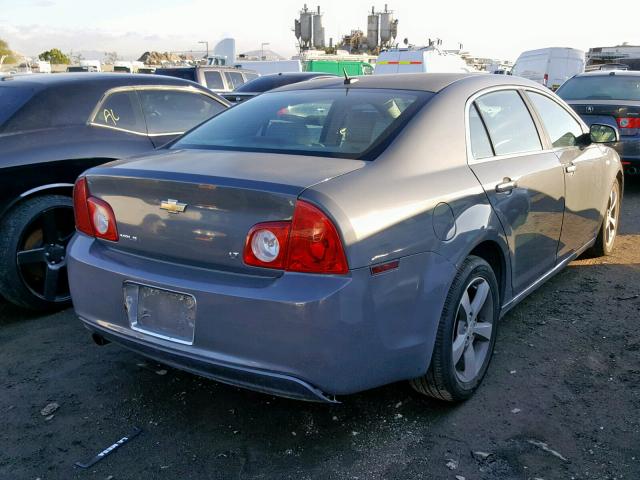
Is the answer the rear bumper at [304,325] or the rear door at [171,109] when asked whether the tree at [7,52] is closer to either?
the rear door at [171,109]

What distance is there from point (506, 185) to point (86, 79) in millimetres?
3372

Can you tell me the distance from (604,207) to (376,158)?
301cm

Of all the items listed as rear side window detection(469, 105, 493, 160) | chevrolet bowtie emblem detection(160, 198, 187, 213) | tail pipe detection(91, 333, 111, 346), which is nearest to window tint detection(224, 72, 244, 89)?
rear side window detection(469, 105, 493, 160)

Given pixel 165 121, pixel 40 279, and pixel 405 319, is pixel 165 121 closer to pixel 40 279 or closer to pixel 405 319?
pixel 40 279

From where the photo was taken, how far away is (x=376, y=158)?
2760mm

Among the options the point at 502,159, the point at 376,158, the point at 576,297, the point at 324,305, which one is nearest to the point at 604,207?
the point at 576,297

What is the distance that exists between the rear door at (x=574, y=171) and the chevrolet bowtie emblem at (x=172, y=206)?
2.50 m

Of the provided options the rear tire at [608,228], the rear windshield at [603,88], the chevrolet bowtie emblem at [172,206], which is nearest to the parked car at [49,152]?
the chevrolet bowtie emblem at [172,206]

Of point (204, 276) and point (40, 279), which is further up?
point (204, 276)

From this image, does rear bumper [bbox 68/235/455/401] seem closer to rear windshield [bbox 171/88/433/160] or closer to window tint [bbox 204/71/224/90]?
rear windshield [bbox 171/88/433/160]

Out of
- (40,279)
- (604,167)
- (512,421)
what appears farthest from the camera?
(604,167)

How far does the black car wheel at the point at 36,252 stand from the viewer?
4.16m

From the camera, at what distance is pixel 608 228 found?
5.39 metres

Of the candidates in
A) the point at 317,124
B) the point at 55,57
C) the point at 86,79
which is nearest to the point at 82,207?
the point at 317,124
